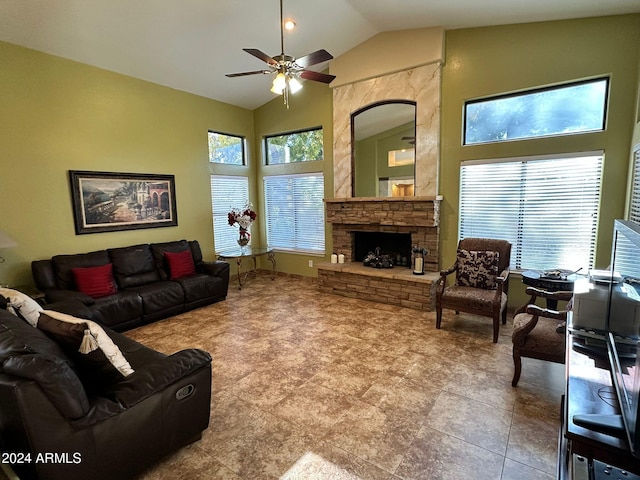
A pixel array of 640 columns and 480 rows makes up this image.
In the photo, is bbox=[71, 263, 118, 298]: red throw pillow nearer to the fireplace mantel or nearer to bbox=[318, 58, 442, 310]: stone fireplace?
bbox=[318, 58, 442, 310]: stone fireplace

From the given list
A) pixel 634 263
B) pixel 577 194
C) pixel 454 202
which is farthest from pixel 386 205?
pixel 634 263

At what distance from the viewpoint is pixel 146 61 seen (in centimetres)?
442

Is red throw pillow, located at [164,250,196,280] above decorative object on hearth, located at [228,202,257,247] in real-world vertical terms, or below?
below

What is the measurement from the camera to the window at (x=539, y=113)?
3.67 m

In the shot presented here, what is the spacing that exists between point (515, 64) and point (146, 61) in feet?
15.9

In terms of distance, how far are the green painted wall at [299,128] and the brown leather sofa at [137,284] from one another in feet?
5.87

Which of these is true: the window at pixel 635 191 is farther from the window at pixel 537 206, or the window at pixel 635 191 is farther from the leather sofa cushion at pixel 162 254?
the leather sofa cushion at pixel 162 254

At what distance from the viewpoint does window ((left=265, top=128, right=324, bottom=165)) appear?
5.93 metres

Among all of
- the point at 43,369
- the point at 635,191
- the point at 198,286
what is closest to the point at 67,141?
the point at 198,286

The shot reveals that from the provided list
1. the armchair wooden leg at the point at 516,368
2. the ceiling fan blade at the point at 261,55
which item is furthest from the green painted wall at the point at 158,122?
the ceiling fan blade at the point at 261,55

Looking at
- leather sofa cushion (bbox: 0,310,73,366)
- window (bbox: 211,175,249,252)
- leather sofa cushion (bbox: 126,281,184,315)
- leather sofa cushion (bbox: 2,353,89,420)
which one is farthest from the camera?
window (bbox: 211,175,249,252)

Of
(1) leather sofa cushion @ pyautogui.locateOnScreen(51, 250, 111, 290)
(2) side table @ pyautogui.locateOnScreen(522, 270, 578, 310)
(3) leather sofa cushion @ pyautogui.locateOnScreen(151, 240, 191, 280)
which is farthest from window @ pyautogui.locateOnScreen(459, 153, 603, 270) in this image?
(1) leather sofa cushion @ pyautogui.locateOnScreen(51, 250, 111, 290)

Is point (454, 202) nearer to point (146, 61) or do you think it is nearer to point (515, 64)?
point (515, 64)

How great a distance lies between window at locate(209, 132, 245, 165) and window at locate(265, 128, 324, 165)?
541 millimetres
